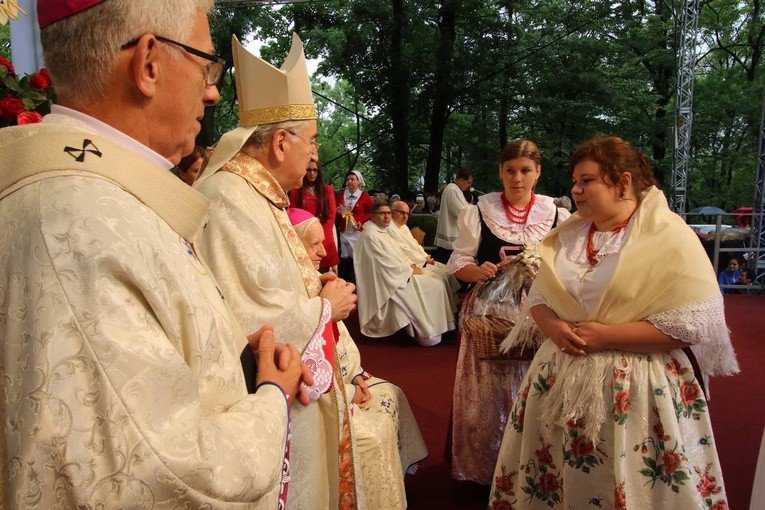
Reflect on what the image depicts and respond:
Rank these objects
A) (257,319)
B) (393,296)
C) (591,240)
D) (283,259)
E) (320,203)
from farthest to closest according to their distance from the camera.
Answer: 1. (393,296)
2. (320,203)
3. (591,240)
4. (283,259)
5. (257,319)

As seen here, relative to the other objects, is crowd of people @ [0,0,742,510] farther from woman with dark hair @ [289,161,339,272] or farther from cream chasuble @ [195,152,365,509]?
woman with dark hair @ [289,161,339,272]

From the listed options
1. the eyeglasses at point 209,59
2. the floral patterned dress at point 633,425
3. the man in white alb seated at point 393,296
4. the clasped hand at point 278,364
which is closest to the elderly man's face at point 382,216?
the man in white alb seated at point 393,296

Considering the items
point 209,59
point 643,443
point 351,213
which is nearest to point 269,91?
point 209,59

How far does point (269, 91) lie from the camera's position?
2.13 m

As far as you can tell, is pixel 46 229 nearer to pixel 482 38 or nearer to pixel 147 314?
pixel 147 314

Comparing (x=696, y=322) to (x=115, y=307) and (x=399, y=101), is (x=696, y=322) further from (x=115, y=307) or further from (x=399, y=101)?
(x=399, y=101)

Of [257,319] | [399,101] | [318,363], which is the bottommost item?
[318,363]

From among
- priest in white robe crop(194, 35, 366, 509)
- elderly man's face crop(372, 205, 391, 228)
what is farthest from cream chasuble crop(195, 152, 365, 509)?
elderly man's face crop(372, 205, 391, 228)

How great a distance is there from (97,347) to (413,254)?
6.50 metres

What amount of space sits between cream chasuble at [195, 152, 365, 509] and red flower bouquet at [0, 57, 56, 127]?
0.60 m

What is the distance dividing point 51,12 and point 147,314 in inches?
20.0

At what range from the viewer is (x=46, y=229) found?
2.65 feet

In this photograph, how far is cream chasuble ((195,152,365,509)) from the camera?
1795 millimetres

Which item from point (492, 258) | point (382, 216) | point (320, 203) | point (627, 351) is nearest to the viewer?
point (627, 351)
